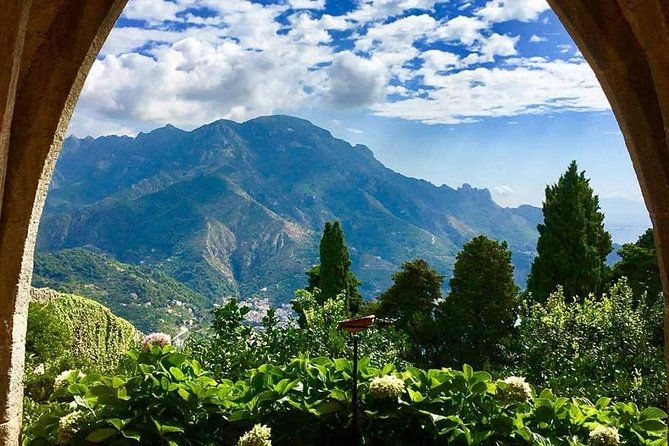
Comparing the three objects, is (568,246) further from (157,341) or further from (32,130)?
(32,130)

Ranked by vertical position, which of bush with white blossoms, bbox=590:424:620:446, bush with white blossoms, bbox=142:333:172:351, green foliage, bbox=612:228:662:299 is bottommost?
bush with white blossoms, bbox=590:424:620:446

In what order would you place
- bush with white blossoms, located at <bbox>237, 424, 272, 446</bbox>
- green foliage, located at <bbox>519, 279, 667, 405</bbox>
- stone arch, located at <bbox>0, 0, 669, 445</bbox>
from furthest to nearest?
green foliage, located at <bbox>519, 279, 667, 405</bbox> → bush with white blossoms, located at <bbox>237, 424, 272, 446</bbox> → stone arch, located at <bbox>0, 0, 669, 445</bbox>

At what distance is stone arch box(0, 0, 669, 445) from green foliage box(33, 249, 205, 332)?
64373 millimetres

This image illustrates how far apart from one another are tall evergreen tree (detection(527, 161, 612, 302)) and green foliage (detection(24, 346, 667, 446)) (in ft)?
38.1

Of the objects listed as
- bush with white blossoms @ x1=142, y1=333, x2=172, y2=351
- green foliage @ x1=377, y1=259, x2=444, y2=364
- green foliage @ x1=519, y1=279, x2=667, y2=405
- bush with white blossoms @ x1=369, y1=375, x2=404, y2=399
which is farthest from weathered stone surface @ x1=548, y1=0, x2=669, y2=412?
green foliage @ x1=377, y1=259, x2=444, y2=364

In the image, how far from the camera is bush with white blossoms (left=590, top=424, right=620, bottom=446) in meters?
2.24

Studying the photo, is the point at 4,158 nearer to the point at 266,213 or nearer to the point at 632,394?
the point at 632,394

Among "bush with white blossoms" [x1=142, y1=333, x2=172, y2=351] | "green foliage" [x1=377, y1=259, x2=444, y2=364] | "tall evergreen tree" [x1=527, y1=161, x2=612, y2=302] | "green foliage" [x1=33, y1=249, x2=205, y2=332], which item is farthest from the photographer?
"green foliage" [x1=33, y1=249, x2=205, y2=332]

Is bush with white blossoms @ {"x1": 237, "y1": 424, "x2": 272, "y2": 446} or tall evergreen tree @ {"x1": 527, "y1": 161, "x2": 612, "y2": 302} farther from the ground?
tall evergreen tree @ {"x1": 527, "y1": 161, "x2": 612, "y2": 302}

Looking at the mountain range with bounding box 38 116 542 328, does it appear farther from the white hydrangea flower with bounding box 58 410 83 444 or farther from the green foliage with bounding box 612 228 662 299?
the white hydrangea flower with bounding box 58 410 83 444

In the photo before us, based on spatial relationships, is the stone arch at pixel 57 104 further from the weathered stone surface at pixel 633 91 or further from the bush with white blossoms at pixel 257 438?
the bush with white blossoms at pixel 257 438

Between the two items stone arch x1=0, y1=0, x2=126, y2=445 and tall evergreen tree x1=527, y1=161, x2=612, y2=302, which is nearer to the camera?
stone arch x1=0, y1=0, x2=126, y2=445

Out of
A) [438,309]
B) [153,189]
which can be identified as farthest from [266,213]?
[438,309]

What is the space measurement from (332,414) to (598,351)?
491cm
